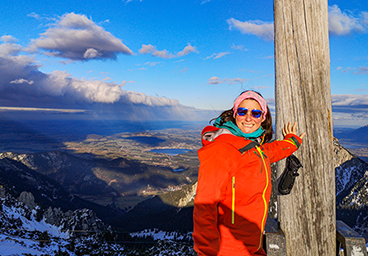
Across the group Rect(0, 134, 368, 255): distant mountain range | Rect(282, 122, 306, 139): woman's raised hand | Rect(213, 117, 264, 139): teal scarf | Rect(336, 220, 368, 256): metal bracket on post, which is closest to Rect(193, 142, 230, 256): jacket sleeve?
Rect(213, 117, 264, 139): teal scarf

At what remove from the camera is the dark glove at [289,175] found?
7.48ft

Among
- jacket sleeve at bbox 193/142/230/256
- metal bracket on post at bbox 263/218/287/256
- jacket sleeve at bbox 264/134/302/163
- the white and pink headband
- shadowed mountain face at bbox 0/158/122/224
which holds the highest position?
the white and pink headband

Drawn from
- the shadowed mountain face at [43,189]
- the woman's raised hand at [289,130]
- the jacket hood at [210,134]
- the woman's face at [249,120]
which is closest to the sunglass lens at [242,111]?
the woman's face at [249,120]

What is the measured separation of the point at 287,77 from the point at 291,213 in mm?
1541

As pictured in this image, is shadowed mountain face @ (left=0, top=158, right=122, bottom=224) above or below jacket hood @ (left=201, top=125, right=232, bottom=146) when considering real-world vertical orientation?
below

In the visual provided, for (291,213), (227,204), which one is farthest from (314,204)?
(227,204)

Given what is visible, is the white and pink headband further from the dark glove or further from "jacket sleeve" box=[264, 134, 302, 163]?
the dark glove

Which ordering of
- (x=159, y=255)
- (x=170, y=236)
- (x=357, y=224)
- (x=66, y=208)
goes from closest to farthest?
(x=159, y=255), (x=357, y=224), (x=170, y=236), (x=66, y=208)

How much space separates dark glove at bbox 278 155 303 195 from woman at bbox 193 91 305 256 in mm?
97

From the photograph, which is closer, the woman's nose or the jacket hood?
the jacket hood

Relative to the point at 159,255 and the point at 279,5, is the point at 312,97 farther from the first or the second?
the point at 159,255

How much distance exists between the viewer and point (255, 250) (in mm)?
2150

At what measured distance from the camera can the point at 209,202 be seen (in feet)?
6.31

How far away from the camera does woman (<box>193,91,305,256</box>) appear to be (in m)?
1.92
